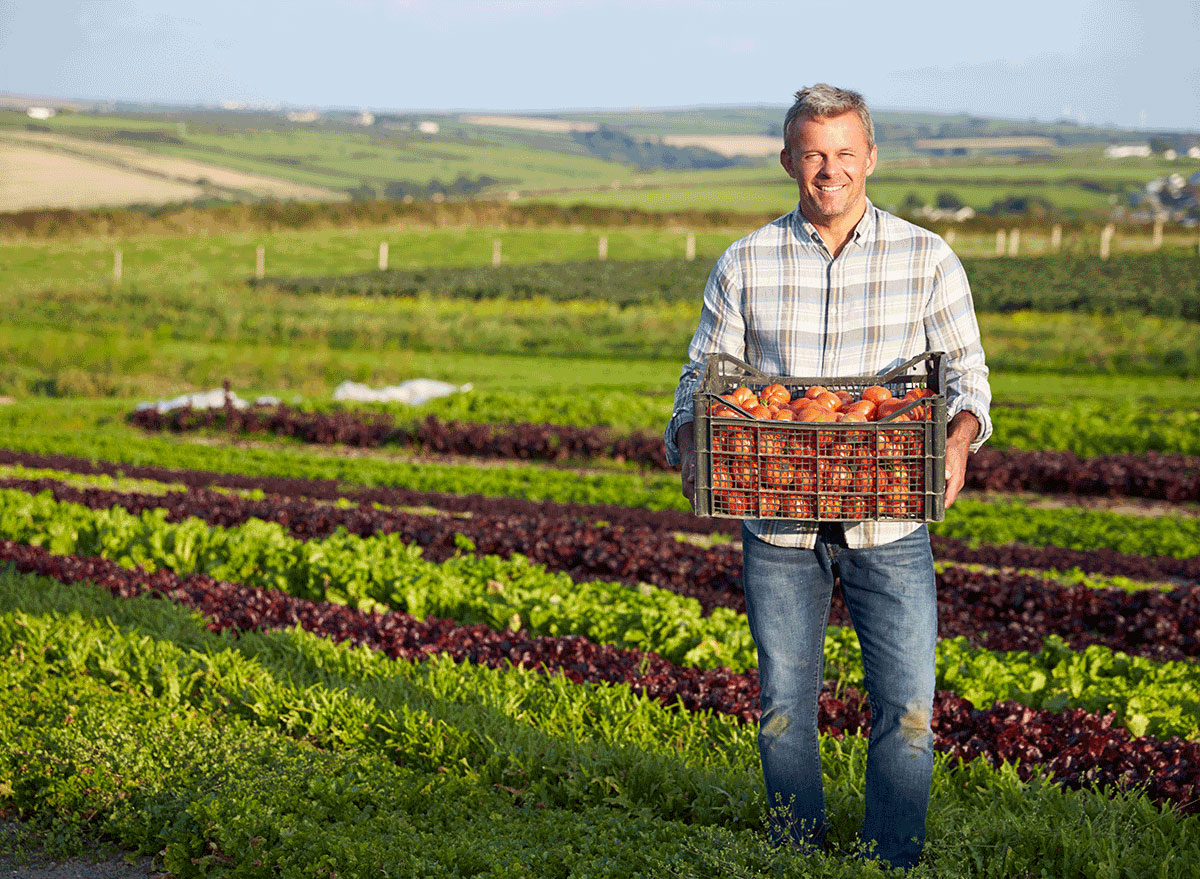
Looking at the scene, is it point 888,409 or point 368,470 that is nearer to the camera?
point 888,409

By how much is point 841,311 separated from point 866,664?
41.0 inches

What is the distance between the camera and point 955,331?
335 cm

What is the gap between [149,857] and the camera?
4.36 metres

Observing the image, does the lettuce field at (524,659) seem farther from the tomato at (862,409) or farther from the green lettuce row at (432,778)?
the tomato at (862,409)

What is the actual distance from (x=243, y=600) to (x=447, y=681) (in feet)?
7.17

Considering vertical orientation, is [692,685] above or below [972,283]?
below

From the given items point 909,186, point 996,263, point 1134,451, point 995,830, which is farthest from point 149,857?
point 909,186

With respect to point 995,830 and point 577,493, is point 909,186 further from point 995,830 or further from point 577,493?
point 995,830

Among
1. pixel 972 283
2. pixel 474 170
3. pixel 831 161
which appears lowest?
pixel 972 283

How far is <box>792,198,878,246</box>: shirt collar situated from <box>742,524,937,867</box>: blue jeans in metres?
0.84

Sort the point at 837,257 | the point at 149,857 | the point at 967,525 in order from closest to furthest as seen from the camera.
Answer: the point at 837,257 → the point at 149,857 → the point at 967,525

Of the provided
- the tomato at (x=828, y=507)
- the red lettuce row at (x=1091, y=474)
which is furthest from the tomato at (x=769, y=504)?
the red lettuce row at (x=1091, y=474)

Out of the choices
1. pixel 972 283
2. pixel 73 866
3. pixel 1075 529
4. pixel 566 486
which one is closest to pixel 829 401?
pixel 73 866

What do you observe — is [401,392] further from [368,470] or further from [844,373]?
[844,373]
